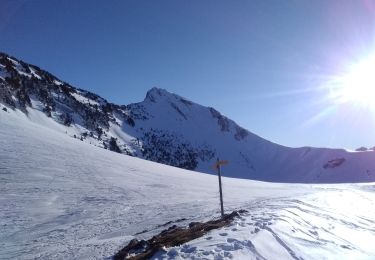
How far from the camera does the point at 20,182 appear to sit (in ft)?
96.4

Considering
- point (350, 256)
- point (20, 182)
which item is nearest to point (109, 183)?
point (20, 182)

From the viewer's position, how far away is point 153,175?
40812mm

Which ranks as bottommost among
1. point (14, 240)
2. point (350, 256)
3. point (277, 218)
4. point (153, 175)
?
point (14, 240)

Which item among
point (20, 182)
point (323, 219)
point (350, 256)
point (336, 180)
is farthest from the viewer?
point (336, 180)

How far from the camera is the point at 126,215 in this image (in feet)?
73.2

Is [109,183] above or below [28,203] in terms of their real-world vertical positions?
above

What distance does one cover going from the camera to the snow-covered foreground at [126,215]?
42.0 ft

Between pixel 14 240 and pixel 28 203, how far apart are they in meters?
7.52

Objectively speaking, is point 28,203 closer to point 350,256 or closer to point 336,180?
point 350,256

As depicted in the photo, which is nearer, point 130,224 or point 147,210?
point 130,224

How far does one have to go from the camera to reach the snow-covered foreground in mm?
12797

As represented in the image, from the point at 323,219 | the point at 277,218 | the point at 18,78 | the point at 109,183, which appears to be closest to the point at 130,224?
the point at 277,218

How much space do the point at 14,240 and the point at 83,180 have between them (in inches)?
600

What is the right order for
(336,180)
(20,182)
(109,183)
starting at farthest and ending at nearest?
(336,180) → (109,183) → (20,182)
